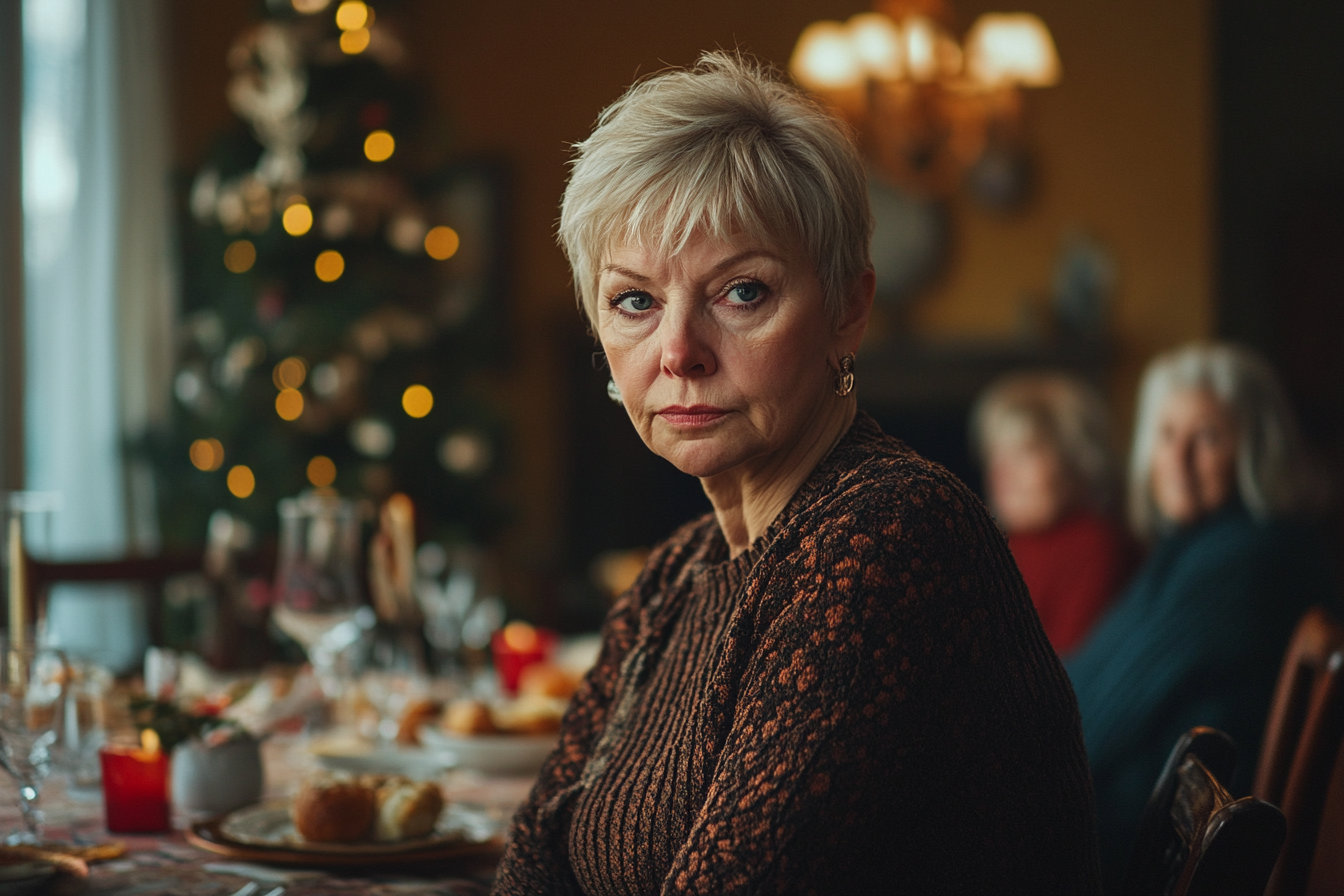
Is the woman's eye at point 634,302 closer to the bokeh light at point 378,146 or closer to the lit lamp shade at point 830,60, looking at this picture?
the lit lamp shade at point 830,60

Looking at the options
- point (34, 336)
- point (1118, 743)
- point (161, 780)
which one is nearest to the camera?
point (161, 780)

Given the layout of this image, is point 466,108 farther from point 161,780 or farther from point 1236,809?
→ point 1236,809

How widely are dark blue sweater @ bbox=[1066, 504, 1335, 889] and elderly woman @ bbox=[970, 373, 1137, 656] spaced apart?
3.06ft

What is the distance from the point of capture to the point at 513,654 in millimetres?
2314

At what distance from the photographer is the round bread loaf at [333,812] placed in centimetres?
122

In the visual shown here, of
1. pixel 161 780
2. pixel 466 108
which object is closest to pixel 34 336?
pixel 466 108

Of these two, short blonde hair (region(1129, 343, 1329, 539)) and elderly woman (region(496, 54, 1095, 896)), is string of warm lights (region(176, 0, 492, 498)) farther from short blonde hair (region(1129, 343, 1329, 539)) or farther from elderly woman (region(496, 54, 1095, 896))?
elderly woman (region(496, 54, 1095, 896))

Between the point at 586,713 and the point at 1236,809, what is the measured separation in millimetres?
643


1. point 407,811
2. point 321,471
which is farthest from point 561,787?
point 321,471

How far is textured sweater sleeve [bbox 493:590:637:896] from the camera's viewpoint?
1.18 metres

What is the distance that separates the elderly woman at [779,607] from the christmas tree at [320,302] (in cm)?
341

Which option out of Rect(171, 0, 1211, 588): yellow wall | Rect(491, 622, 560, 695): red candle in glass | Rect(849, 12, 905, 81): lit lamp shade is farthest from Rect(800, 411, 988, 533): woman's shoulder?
Rect(171, 0, 1211, 588): yellow wall

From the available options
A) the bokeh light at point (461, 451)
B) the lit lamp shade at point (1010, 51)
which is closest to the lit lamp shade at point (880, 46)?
the lit lamp shade at point (1010, 51)

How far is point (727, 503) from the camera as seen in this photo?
1.19m
